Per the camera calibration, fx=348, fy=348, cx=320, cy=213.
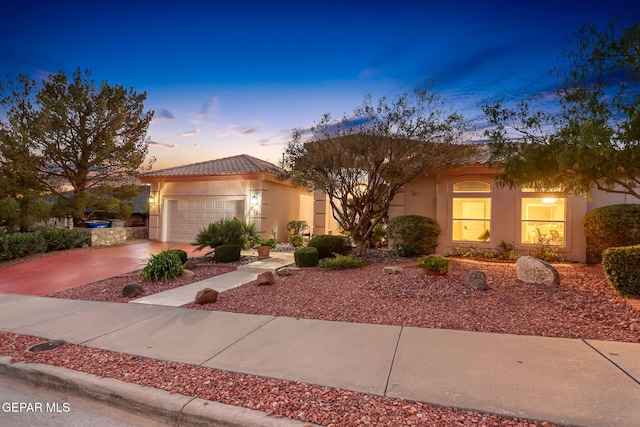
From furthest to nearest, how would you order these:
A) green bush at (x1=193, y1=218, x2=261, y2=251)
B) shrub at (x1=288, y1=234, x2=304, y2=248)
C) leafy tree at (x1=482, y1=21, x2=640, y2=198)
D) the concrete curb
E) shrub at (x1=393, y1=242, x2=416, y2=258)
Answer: shrub at (x1=288, y1=234, x2=304, y2=248), green bush at (x1=193, y1=218, x2=261, y2=251), shrub at (x1=393, y1=242, x2=416, y2=258), leafy tree at (x1=482, y1=21, x2=640, y2=198), the concrete curb

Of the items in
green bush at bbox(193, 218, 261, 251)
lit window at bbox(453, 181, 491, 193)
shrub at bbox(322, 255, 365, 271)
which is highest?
lit window at bbox(453, 181, 491, 193)

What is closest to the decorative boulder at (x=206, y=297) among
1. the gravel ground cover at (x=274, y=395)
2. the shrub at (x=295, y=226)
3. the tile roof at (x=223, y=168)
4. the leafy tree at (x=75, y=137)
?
the gravel ground cover at (x=274, y=395)

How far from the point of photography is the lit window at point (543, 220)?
1077 centimetres

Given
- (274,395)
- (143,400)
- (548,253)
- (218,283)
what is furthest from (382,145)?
(143,400)

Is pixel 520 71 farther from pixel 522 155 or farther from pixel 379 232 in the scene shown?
pixel 379 232

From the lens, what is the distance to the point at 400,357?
3.63m

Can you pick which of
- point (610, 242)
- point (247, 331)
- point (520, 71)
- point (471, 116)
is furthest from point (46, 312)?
point (610, 242)

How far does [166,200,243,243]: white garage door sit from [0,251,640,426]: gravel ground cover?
751 centimetres

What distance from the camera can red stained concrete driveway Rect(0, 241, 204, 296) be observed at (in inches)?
316

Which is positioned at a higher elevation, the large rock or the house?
the house

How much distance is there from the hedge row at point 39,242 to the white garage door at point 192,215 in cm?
367

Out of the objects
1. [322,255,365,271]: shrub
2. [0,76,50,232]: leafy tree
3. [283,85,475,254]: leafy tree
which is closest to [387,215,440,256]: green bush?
[283,85,475,254]: leafy tree

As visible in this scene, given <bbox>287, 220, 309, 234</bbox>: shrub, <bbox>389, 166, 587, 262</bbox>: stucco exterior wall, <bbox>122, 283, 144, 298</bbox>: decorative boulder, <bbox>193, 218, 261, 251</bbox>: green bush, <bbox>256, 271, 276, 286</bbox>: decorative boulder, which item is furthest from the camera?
<bbox>287, 220, 309, 234</bbox>: shrub

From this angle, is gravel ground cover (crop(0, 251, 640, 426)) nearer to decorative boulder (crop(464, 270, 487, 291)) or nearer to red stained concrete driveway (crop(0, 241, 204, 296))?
decorative boulder (crop(464, 270, 487, 291))
